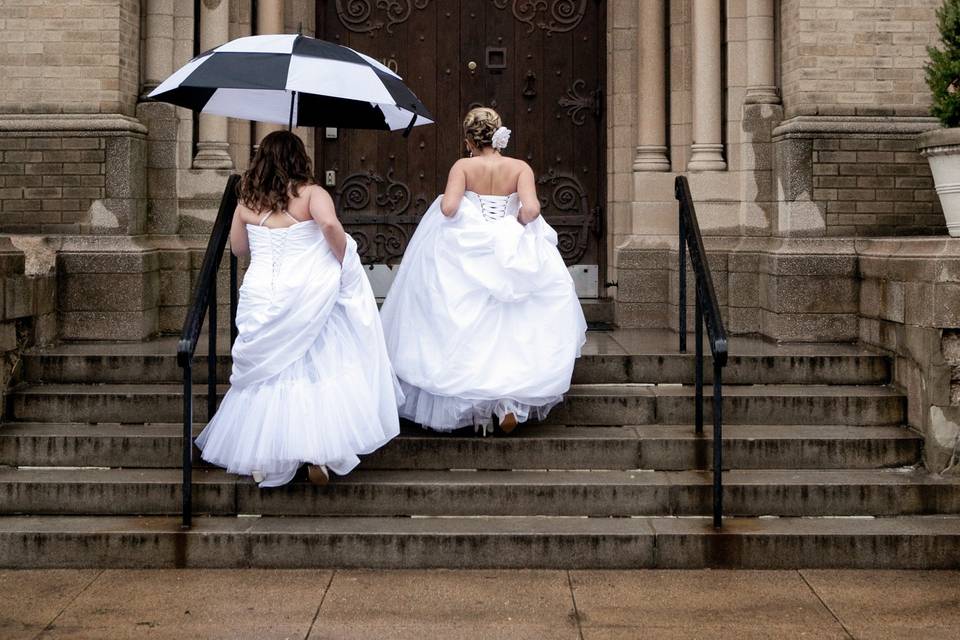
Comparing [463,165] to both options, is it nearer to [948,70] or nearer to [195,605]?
[195,605]

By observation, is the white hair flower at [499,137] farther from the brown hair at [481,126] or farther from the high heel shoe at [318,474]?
the high heel shoe at [318,474]

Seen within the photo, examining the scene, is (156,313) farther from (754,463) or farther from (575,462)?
(754,463)

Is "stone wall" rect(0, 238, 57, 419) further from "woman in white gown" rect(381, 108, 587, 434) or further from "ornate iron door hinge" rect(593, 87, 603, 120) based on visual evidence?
"ornate iron door hinge" rect(593, 87, 603, 120)

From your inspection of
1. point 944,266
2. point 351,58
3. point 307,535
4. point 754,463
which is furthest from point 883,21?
point 307,535

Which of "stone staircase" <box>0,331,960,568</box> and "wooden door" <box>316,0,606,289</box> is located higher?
"wooden door" <box>316,0,606,289</box>

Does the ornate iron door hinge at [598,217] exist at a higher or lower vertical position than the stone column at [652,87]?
lower

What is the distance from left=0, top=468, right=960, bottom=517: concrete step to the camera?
549 cm

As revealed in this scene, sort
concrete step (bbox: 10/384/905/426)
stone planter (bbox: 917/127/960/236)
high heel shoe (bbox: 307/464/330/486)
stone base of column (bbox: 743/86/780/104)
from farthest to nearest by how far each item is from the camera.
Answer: stone base of column (bbox: 743/86/780/104), stone planter (bbox: 917/127/960/236), concrete step (bbox: 10/384/905/426), high heel shoe (bbox: 307/464/330/486)

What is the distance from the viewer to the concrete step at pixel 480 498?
5.49 meters

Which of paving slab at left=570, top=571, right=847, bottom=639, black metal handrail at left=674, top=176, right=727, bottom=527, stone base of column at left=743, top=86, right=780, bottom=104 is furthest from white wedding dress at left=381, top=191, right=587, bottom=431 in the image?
stone base of column at left=743, top=86, right=780, bottom=104

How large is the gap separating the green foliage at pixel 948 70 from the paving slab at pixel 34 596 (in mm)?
5110

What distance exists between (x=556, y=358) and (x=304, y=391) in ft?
4.36

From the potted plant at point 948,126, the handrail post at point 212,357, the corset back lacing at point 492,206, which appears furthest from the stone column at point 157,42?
the potted plant at point 948,126

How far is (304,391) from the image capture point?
5336mm
